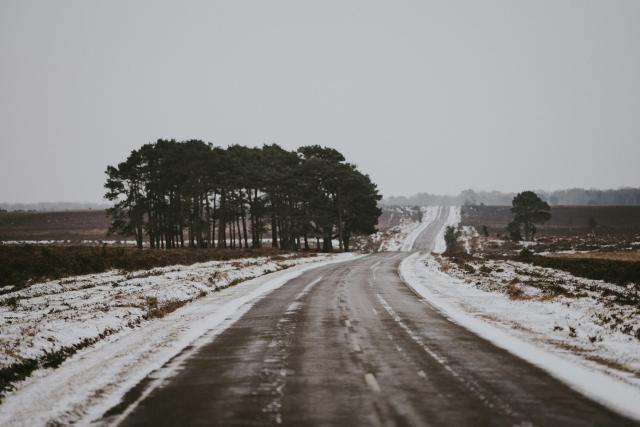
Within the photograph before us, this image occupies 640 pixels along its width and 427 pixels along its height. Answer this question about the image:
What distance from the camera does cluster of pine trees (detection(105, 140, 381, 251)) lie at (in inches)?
2525

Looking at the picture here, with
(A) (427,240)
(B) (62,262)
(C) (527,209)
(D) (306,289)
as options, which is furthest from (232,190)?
(A) (427,240)

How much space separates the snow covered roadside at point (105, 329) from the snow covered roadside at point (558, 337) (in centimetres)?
737

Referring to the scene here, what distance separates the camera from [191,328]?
14.8 meters

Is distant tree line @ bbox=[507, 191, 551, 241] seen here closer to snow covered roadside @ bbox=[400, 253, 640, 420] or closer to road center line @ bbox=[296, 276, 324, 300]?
road center line @ bbox=[296, 276, 324, 300]

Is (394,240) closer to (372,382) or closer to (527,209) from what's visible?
(527,209)

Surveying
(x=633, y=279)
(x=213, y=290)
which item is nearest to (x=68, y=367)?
(x=213, y=290)

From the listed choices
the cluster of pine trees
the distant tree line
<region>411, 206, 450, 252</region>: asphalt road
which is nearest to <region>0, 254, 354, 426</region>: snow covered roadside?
the cluster of pine trees

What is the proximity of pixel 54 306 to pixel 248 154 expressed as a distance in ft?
172

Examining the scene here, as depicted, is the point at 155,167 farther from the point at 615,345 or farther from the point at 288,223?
the point at 615,345

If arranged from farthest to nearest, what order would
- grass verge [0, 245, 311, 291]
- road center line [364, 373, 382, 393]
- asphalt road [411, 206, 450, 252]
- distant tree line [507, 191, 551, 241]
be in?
asphalt road [411, 206, 450, 252] → distant tree line [507, 191, 551, 241] → grass verge [0, 245, 311, 291] → road center line [364, 373, 382, 393]

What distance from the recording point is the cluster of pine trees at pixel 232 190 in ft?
210

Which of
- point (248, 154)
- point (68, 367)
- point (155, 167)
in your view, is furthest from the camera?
point (248, 154)

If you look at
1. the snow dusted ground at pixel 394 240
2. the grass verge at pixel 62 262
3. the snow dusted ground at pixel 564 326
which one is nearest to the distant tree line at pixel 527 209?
the snow dusted ground at pixel 394 240

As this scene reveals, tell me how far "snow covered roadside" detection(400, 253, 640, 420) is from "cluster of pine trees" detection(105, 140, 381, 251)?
44.1 metres
